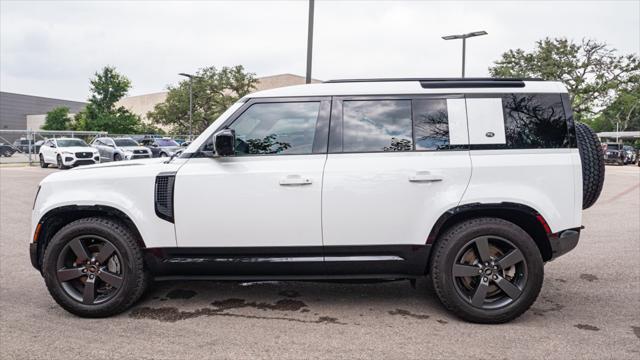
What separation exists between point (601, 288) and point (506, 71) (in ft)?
120

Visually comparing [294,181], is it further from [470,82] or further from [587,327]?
[587,327]

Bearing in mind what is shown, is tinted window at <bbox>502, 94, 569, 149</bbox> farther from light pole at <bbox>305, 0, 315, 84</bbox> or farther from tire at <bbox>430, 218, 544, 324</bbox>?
light pole at <bbox>305, 0, 315, 84</bbox>

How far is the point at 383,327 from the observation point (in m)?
3.60

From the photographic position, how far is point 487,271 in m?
3.67

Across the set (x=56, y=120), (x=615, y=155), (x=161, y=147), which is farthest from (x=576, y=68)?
(x=56, y=120)

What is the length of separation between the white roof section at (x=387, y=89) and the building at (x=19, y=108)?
96.6m

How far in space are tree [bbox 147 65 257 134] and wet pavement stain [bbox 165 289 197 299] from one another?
42.8m

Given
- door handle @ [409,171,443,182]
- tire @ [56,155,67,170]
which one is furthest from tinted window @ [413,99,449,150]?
tire @ [56,155,67,170]

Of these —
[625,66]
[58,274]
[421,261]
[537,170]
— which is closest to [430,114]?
[537,170]

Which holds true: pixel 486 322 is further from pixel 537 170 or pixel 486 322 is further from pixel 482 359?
pixel 537 170

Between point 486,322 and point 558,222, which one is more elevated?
point 558,222

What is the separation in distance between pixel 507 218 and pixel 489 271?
49 cm

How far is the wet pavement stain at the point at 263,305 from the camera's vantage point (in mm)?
4016

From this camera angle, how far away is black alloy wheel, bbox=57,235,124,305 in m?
3.79
